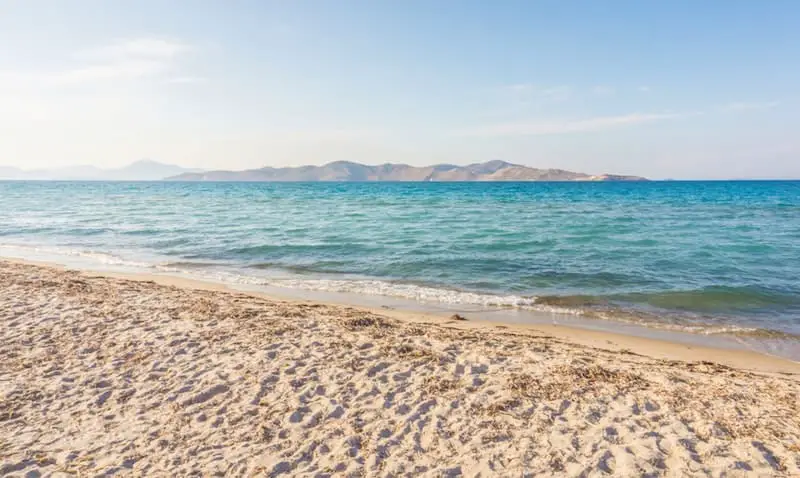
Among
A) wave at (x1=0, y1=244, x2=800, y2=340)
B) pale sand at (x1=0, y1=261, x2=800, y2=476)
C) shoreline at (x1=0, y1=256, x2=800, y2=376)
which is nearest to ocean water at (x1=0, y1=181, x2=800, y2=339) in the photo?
wave at (x1=0, y1=244, x2=800, y2=340)

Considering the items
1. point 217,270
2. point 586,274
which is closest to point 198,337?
point 217,270

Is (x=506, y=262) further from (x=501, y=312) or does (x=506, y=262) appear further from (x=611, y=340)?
(x=611, y=340)

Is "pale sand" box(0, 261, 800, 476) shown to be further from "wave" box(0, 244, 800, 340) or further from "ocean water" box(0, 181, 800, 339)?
"ocean water" box(0, 181, 800, 339)

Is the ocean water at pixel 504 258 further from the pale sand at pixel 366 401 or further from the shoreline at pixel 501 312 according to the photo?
the pale sand at pixel 366 401

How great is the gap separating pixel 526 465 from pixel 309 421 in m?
2.35

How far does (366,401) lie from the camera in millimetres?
5715

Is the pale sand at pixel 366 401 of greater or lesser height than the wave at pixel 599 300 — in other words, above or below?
above

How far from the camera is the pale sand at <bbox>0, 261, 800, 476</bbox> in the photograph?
181 inches

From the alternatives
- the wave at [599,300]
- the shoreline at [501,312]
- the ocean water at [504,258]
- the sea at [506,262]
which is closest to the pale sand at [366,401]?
the shoreline at [501,312]

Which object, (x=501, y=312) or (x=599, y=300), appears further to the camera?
(x=599, y=300)

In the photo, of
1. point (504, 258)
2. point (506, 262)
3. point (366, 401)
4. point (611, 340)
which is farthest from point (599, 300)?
point (366, 401)

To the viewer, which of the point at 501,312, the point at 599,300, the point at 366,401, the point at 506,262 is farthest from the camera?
the point at 506,262

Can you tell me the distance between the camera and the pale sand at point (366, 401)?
4594 mm

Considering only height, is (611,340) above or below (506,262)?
below
